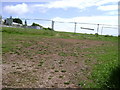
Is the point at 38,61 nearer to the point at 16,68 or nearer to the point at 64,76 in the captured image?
the point at 16,68

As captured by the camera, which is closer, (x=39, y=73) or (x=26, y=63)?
(x=39, y=73)

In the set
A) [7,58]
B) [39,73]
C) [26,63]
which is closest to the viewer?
[39,73]

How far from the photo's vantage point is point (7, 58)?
266 inches

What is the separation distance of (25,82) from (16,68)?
54.4 inches

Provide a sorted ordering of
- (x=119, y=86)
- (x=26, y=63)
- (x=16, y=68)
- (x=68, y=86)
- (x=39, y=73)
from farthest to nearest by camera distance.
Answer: (x=26, y=63) → (x=16, y=68) → (x=39, y=73) → (x=68, y=86) → (x=119, y=86)

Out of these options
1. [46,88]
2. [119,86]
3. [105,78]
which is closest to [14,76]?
[46,88]

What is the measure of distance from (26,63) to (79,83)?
272 cm

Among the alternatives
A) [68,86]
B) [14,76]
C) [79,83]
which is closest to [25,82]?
[14,76]

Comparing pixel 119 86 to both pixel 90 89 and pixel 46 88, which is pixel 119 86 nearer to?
pixel 90 89

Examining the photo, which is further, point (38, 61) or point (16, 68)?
point (38, 61)

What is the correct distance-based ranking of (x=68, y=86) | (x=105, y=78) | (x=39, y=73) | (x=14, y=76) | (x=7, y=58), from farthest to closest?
1. (x=7, y=58)
2. (x=39, y=73)
3. (x=14, y=76)
4. (x=105, y=78)
5. (x=68, y=86)

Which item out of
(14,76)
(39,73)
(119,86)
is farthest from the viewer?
(39,73)

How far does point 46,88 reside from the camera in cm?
396

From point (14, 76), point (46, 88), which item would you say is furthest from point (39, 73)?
point (46, 88)
